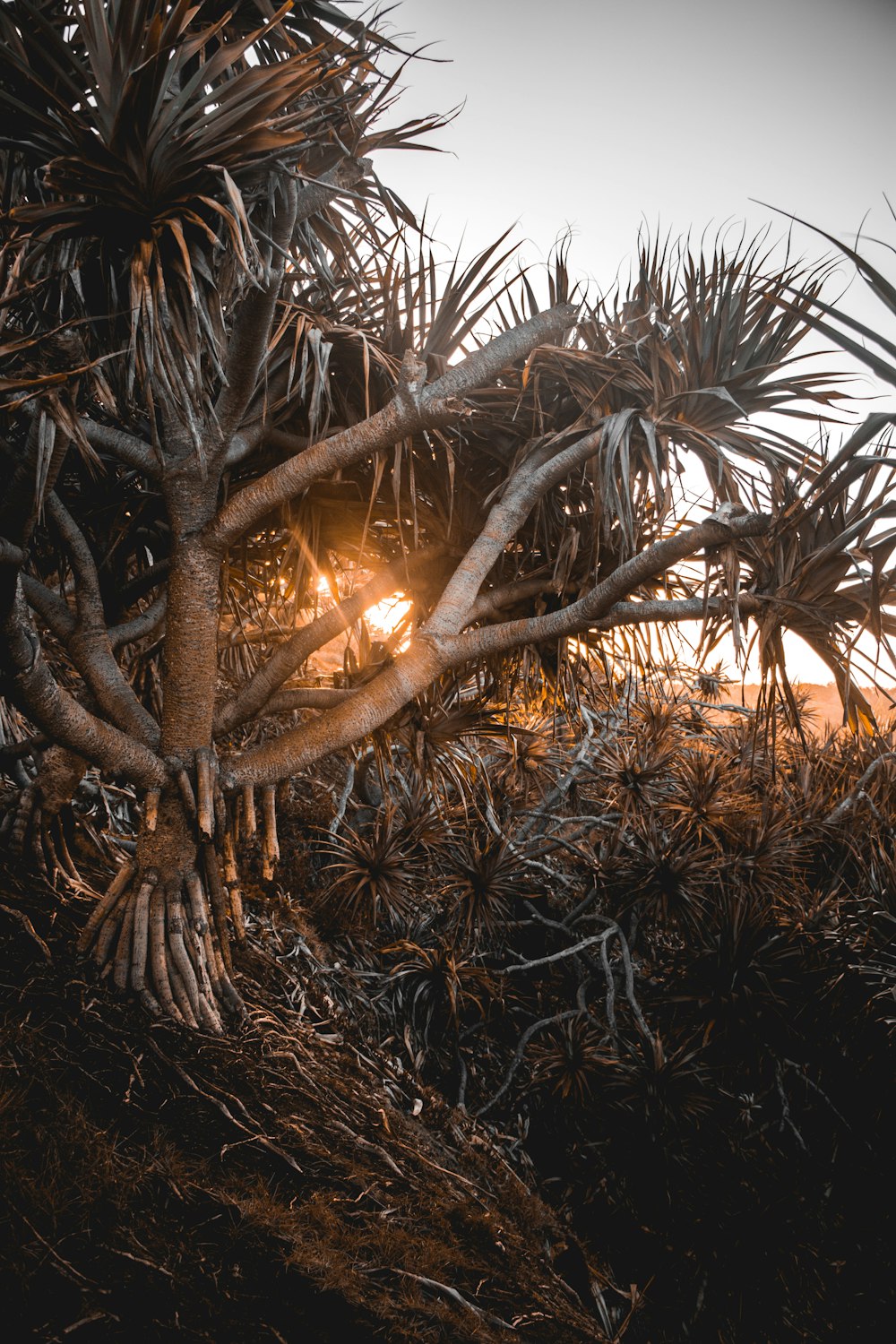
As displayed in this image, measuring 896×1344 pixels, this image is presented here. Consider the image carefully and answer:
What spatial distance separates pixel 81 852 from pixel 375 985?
2.44m

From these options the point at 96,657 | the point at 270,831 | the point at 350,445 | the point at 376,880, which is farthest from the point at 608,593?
the point at 376,880

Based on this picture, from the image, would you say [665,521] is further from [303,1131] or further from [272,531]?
[303,1131]

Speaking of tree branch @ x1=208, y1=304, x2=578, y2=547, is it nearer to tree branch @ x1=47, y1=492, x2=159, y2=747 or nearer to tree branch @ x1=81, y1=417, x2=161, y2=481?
tree branch @ x1=81, y1=417, x2=161, y2=481

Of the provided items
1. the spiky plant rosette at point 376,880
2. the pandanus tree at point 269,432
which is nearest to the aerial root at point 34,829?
the pandanus tree at point 269,432

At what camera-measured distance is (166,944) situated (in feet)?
10.8

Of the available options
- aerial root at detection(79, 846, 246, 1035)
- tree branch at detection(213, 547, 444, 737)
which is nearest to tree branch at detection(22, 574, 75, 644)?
tree branch at detection(213, 547, 444, 737)

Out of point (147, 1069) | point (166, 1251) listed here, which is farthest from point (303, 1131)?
point (166, 1251)

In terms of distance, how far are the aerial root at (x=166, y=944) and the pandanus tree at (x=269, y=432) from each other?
0.01 meters

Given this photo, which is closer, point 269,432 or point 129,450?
point 129,450

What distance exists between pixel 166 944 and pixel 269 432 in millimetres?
2582

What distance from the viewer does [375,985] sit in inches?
227

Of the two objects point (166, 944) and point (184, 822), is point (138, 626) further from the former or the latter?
point (166, 944)

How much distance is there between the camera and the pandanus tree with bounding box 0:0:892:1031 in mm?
2551

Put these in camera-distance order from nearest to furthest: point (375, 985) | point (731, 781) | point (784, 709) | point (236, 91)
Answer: point (236, 91) < point (784, 709) < point (375, 985) < point (731, 781)
